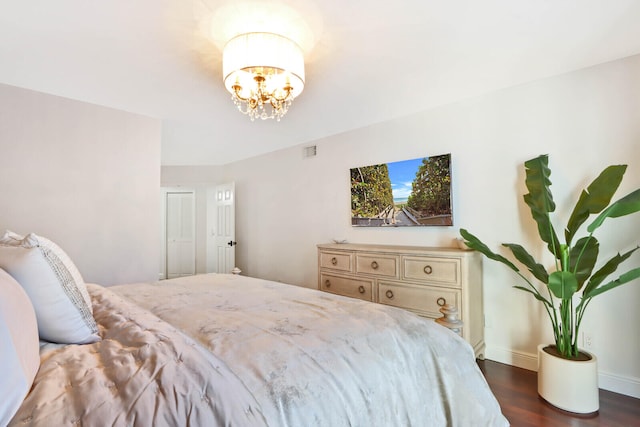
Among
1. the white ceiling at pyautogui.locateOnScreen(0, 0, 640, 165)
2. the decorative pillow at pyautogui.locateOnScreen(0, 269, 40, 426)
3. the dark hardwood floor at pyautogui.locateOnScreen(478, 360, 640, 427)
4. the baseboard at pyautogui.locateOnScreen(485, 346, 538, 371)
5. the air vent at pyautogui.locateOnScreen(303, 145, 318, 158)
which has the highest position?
the white ceiling at pyautogui.locateOnScreen(0, 0, 640, 165)

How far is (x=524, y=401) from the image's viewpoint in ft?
7.16

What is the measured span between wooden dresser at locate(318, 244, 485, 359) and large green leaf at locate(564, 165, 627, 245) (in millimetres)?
791

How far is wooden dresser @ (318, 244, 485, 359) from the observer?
2.62 metres

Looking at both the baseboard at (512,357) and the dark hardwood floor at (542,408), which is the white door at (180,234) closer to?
the baseboard at (512,357)

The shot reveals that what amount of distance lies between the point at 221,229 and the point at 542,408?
192 inches

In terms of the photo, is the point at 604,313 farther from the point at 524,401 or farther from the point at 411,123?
the point at 411,123

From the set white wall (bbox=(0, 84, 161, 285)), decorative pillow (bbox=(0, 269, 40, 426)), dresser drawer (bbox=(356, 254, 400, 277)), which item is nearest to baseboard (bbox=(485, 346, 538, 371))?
dresser drawer (bbox=(356, 254, 400, 277))

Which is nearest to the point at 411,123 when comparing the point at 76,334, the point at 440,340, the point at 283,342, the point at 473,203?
the point at 473,203

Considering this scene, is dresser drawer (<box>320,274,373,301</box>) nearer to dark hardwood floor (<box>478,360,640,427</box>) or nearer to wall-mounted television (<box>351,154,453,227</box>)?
wall-mounted television (<box>351,154,453,227</box>)

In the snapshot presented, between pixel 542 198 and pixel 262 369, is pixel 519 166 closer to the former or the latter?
pixel 542 198

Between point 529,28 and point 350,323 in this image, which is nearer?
point 350,323

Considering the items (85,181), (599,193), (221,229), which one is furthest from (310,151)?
(599,193)

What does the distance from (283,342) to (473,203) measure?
8.10 feet

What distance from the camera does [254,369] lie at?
3.31ft
